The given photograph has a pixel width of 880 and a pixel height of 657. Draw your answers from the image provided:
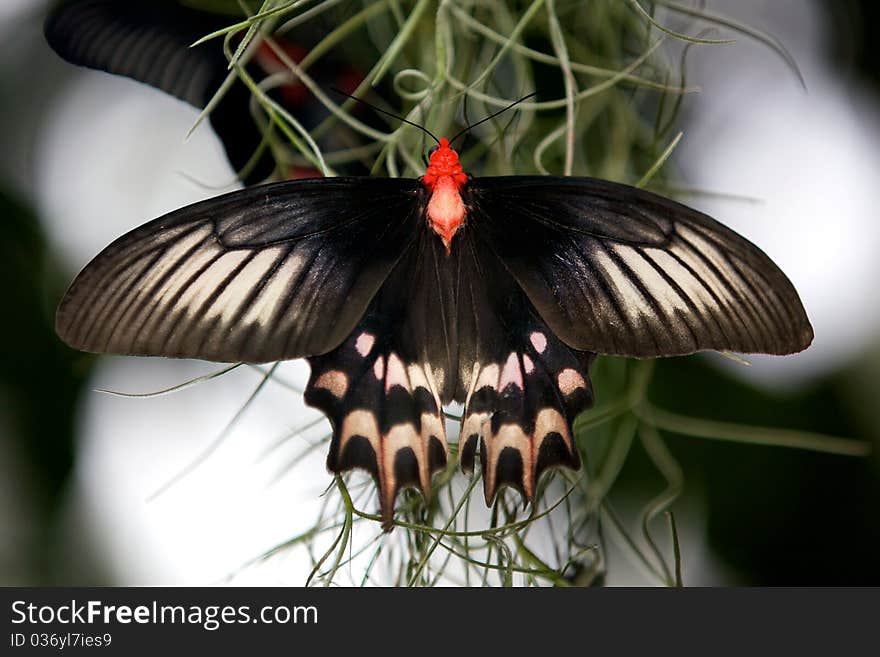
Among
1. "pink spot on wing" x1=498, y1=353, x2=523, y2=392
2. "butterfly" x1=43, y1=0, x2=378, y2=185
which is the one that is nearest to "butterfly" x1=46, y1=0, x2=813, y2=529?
"pink spot on wing" x1=498, y1=353, x2=523, y2=392

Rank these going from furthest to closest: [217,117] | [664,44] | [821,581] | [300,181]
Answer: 1. [821,581]
2. [664,44]
3. [217,117]
4. [300,181]

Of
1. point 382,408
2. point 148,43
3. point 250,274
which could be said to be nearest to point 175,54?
point 148,43

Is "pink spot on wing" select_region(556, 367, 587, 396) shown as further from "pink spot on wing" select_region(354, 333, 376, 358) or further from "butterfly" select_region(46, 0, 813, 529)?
"pink spot on wing" select_region(354, 333, 376, 358)

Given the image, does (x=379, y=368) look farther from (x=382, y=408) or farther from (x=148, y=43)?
(x=148, y=43)

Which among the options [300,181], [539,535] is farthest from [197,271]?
[539,535]

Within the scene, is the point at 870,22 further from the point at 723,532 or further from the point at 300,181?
the point at 300,181

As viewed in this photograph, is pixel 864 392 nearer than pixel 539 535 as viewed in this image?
No
